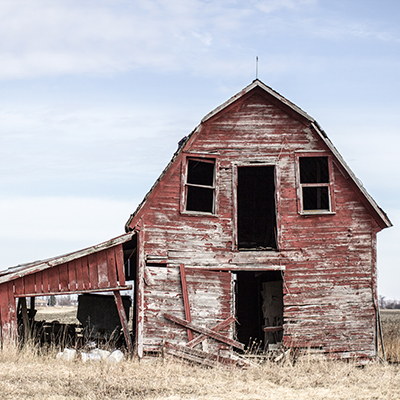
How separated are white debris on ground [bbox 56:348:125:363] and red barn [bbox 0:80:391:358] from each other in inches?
22.8

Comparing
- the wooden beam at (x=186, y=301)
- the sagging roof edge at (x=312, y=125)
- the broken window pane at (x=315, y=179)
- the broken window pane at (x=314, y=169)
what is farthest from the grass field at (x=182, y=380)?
the broken window pane at (x=314, y=169)

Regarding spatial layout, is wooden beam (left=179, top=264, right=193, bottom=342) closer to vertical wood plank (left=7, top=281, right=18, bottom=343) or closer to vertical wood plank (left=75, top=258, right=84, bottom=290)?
vertical wood plank (left=75, top=258, right=84, bottom=290)

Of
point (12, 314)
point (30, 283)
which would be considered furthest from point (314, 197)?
point (12, 314)

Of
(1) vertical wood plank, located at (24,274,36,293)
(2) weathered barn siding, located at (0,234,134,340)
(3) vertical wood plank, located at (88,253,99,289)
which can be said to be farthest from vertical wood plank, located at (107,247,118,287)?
(1) vertical wood plank, located at (24,274,36,293)

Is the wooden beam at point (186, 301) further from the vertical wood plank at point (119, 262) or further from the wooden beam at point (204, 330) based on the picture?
the vertical wood plank at point (119, 262)

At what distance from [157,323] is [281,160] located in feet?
17.9

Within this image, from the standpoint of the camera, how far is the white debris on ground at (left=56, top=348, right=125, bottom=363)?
1292 centimetres

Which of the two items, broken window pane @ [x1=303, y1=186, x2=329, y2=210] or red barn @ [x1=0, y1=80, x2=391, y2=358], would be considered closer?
red barn @ [x1=0, y1=80, x2=391, y2=358]

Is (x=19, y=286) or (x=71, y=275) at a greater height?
(x=71, y=275)

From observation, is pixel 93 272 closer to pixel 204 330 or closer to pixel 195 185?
pixel 204 330

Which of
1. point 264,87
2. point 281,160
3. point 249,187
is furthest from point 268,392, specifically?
point 249,187

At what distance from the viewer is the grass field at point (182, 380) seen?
32.7 ft

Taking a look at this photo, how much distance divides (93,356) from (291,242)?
232 inches

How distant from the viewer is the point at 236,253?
548 inches
